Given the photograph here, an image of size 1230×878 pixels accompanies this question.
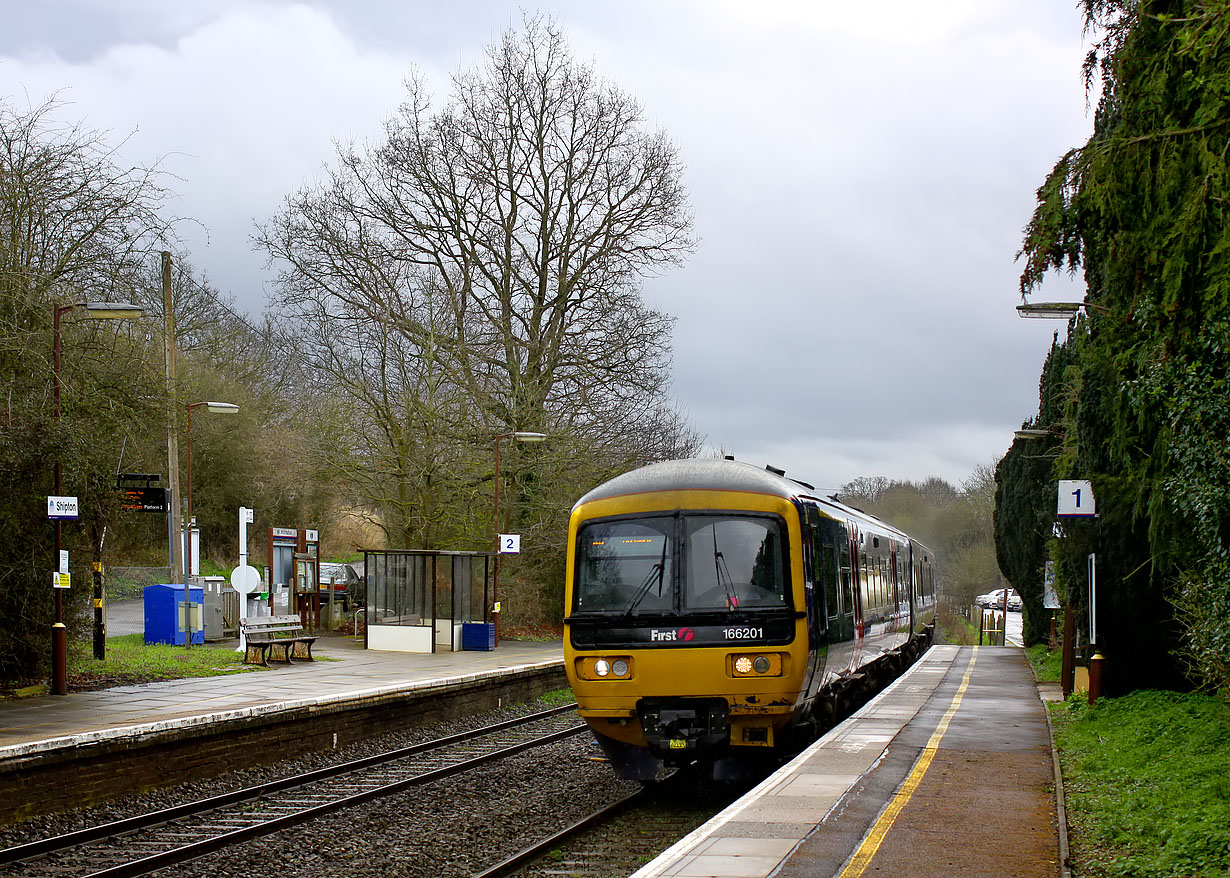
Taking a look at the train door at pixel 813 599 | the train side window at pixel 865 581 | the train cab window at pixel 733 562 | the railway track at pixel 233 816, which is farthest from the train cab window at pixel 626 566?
the train side window at pixel 865 581

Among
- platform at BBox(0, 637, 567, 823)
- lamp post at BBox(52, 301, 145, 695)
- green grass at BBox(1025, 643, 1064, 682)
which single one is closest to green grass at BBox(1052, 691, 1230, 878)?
green grass at BBox(1025, 643, 1064, 682)

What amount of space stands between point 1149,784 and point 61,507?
12.7 m

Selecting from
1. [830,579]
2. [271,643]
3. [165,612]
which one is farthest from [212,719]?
[165,612]

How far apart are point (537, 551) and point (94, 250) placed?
58.2 feet

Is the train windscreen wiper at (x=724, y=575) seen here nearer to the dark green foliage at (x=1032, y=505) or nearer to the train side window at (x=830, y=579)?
the train side window at (x=830, y=579)

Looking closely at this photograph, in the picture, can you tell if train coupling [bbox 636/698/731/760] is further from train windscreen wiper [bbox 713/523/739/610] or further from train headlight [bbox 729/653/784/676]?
train windscreen wiper [bbox 713/523/739/610]

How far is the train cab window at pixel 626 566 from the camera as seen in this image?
1082cm

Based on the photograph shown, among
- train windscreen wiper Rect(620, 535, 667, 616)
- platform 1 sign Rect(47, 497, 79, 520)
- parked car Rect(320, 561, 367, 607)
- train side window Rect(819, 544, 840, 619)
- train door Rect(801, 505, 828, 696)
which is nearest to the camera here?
train windscreen wiper Rect(620, 535, 667, 616)

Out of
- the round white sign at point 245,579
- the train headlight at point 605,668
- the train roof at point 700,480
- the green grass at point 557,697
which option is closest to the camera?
the train headlight at point 605,668

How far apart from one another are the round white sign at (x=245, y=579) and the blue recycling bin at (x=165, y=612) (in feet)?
2.30

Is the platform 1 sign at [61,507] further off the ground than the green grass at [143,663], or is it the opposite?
the platform 1 sign at [61,507]

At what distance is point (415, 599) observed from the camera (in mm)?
25438

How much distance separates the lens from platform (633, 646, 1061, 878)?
6.99 meters

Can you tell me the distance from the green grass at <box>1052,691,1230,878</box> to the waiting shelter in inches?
542
